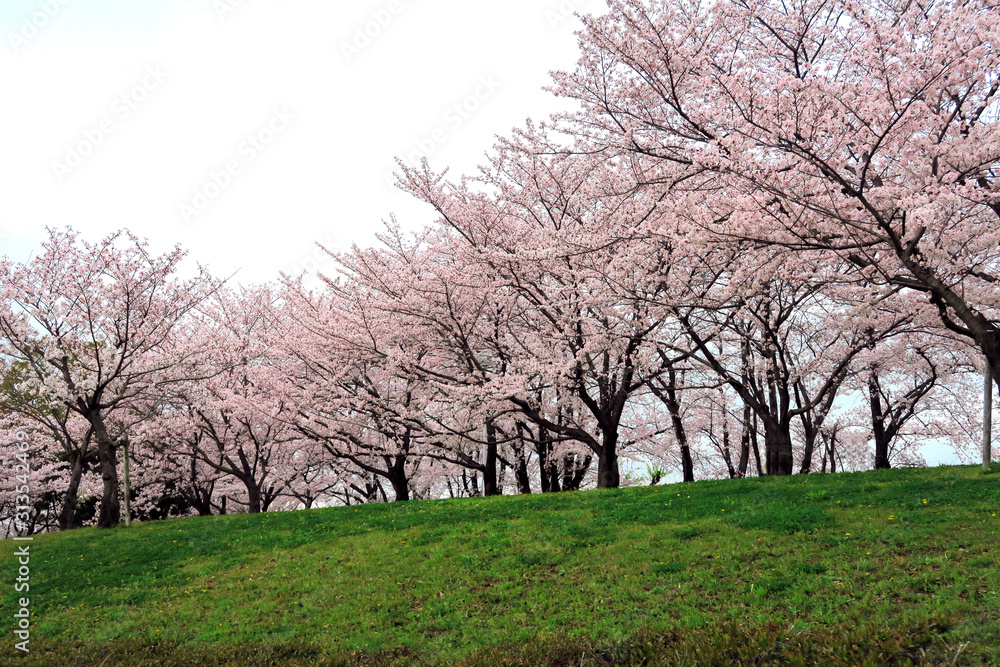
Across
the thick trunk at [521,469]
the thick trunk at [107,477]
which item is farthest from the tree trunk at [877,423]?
the thick trunk at [107,477]

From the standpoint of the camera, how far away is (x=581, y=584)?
7.72 m

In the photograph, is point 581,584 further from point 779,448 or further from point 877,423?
point 877,423

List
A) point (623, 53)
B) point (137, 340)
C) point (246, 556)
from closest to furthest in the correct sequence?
point (623, 53)
point (246, 556)
point (137, 340)

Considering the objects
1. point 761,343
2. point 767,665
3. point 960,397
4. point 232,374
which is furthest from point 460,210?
point 960,397

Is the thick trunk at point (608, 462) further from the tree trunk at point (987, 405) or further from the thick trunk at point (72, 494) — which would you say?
the thick trunk at point (72, 494)

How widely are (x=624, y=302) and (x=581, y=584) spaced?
24.5 feet

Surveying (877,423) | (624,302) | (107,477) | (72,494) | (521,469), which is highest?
(624,302)

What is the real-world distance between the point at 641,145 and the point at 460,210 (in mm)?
6129

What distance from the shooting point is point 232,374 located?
813 inches

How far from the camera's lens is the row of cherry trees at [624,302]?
28.1ft

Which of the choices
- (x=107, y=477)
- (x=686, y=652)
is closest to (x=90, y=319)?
(x=107, y=477)

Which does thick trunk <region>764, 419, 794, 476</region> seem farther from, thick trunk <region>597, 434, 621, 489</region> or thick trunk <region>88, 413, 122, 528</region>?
thick trunk <region>88, 413, 122, 528</region>

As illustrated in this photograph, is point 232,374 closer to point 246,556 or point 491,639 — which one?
point 246,556

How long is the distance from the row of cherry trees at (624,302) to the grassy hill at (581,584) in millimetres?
3039
